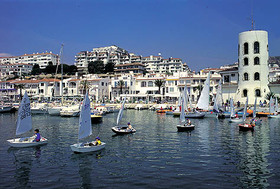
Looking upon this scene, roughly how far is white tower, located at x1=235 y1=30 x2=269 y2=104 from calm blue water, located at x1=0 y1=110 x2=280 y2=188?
41101 millimetres

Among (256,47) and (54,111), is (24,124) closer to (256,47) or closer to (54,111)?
(54,111)

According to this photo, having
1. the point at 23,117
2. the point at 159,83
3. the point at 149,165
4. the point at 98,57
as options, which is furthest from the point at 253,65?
the point at 98,57

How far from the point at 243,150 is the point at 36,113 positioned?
59275 mm

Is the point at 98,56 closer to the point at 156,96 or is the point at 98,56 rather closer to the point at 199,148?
the point at 156,96

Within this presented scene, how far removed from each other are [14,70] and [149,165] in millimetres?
167096

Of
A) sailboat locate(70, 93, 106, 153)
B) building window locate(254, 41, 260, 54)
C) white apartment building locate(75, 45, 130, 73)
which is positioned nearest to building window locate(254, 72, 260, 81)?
building window locate(254, 41, 260, 54)

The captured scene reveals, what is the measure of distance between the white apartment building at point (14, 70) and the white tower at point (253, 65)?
137863 millimetres

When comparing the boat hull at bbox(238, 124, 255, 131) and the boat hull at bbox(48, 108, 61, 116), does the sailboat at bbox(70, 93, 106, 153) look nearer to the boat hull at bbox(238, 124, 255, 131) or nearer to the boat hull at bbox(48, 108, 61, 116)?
the boat hull at bbox(238, 124, 255, 131)

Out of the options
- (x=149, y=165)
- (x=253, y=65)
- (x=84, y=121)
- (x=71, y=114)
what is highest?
(x=253, y=65)

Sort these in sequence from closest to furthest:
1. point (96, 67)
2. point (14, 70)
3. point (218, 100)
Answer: point (218, 100) → point (96, 67) → point (14, 70)

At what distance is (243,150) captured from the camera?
2380cm

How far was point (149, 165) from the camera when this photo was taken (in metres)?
19.1

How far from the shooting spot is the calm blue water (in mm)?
15633

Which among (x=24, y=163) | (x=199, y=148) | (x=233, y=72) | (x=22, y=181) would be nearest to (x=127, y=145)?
(x=199, y=148)
